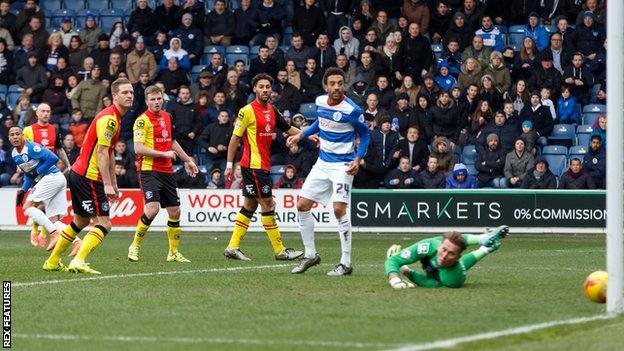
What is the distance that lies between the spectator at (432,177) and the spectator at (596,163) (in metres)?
2.95

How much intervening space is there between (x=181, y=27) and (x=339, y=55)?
482 centimetres

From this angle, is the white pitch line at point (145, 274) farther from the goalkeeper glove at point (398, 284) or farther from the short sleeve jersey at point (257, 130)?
the goalkeeper glove at point (398, 284)

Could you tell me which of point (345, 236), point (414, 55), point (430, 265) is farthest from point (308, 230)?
point (414, 55)

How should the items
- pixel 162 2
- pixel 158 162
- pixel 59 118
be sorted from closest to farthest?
pixel 158 162 → pixel 59 118 → pixel 162 2

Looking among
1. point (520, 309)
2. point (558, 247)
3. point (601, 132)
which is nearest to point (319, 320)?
point (520, 309)

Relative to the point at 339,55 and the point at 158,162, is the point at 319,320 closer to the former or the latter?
the point at 158,162

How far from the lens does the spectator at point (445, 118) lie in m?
28.1

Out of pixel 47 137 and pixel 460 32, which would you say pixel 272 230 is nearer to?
pixel 47 137

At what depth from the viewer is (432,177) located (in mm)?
27141

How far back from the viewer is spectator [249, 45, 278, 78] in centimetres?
2972

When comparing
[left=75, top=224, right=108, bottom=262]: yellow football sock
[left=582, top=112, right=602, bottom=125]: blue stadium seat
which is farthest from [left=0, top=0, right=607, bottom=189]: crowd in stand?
[left=75, top=224, right=108, bottom=262]: yellow football sock

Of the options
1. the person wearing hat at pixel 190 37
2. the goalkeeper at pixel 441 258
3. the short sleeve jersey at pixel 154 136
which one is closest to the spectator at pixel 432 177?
the person wearing hat at pixel 190 37

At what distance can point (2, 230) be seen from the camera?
28.4m

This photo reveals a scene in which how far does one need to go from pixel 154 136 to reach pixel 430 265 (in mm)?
5980
